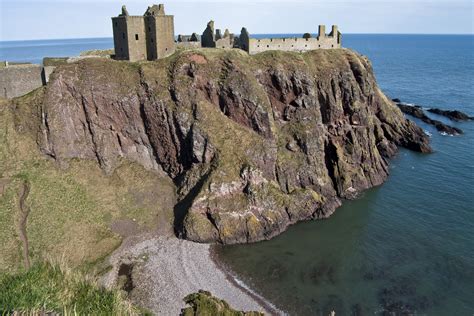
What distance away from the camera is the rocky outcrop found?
97688 mm

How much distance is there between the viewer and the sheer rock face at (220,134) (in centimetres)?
5797

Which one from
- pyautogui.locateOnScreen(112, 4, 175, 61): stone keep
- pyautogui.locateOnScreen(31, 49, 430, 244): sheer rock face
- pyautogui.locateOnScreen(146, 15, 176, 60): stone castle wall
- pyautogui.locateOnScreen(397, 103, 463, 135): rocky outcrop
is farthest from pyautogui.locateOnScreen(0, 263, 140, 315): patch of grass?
pyautogui.locateOnScreen(397, 103, 463, 135): rocky outcrop

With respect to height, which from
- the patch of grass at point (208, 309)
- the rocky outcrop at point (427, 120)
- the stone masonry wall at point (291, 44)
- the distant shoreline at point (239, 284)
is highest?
the stone masonry wall at point (291, 44)

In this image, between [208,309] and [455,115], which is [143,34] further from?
[455,115]

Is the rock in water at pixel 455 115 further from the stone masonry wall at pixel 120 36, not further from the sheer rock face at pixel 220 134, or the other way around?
the stone masonry wall at pixel 120 36

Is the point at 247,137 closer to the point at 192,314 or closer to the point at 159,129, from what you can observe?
the point at 159,129

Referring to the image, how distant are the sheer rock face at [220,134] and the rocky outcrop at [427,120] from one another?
124 ft

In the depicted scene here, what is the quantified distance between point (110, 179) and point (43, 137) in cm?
1192

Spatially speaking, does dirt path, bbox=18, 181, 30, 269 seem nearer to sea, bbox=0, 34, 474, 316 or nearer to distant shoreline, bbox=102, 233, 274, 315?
distant shoreline, bbox=102, 233, 274, 315

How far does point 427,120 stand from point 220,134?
71.3 metres

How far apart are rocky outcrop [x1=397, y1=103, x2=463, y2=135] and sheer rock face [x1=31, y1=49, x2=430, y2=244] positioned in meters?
37.7

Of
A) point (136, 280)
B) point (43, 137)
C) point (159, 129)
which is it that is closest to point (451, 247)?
point (136, 280)

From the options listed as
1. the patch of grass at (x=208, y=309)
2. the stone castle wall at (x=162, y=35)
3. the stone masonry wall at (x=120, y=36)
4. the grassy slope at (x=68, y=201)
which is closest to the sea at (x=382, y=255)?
the patch of grass at (x=208, y=309)

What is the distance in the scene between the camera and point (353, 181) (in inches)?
2719
